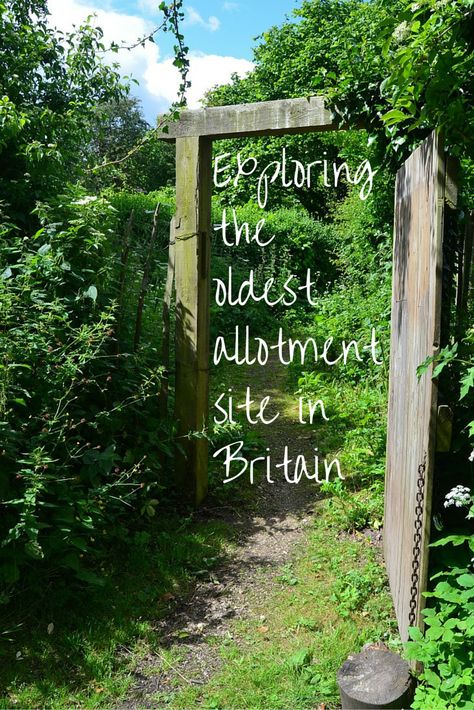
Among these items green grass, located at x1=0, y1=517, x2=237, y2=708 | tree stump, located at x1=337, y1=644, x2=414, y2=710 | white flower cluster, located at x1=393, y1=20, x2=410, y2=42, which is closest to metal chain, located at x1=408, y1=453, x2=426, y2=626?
tree stump, located at x1=337, y1=644, x2=414, y2=710

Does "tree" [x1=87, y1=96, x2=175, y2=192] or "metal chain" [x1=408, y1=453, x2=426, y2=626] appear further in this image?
"tree" [x1=87, y1=96, x2=175, y2=192]

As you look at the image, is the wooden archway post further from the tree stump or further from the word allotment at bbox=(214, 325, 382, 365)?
the tree stump

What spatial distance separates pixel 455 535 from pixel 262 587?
1737 millimetres

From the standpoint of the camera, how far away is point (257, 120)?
180 inches

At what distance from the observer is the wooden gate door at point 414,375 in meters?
2.64

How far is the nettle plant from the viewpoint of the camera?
248cm

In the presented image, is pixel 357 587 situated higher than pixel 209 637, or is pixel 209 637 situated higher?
pixel 357 587

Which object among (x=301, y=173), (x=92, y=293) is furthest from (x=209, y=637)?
(x=301, y=173)

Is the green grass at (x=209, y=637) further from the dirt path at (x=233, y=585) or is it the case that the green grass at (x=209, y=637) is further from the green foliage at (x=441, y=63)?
the green foliage at (x=441, y=63)

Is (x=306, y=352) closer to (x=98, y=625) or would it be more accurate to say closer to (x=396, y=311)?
(x=396, y=311)

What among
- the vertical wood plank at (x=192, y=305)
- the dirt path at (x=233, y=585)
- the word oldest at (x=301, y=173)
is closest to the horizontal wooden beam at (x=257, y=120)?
the vertical wood plank at (x=192, y=305)

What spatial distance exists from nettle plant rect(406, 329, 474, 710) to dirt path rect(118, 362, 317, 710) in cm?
119

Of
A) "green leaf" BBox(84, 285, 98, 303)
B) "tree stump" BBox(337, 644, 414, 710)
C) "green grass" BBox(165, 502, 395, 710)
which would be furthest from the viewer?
"green leaf" BBox(84, 285, 98, 303)

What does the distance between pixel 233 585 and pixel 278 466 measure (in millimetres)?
1722
